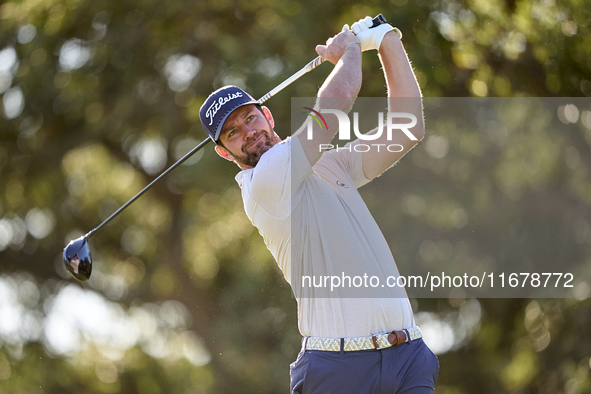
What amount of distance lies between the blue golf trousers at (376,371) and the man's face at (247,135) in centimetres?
77

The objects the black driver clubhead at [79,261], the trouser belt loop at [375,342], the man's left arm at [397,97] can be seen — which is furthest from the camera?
the black driver clubhead at [79,261]

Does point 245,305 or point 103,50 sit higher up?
point 103,50

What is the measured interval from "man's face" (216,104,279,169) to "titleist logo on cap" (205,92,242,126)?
2.0 inches

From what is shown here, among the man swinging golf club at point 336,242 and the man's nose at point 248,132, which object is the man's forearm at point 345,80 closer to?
the man swinging golf club at point 336,242

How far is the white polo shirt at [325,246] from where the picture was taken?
2.40 meters

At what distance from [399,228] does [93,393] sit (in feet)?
13.7

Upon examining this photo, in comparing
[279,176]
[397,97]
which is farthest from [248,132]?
[397,97]

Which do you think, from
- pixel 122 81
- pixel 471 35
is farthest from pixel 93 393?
pixel 471 35

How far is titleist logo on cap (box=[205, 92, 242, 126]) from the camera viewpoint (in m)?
2.74

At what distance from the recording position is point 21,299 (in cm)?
893

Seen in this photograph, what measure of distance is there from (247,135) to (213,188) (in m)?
5.29

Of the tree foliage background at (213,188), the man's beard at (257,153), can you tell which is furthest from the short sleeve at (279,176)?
the tree foliage background at (213,188)

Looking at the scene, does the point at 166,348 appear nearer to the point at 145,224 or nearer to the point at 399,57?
the point at 145,224

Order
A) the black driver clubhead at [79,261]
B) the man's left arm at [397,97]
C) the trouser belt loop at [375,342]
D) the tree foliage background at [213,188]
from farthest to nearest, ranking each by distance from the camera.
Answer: the tree foliage background at [213,188] → the black driver clubhead at [79,261] → the man's left arm at [397,97] → the trouser belt loop at [375,342]
